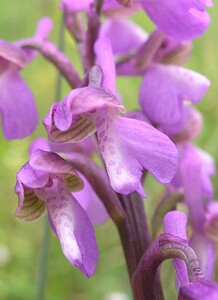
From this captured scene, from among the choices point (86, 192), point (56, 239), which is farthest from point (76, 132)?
point (56, 239)

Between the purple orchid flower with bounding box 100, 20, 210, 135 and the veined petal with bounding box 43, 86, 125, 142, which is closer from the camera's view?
the veined petal with bounding box 43, 86, 125, 142

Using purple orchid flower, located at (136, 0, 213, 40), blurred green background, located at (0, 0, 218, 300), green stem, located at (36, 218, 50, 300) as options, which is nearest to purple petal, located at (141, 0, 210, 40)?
purple orchid flower, located at (136, 0, 213, 40)

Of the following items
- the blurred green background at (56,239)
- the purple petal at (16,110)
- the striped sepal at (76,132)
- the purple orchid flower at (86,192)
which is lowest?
the blurred green background at (56,239)

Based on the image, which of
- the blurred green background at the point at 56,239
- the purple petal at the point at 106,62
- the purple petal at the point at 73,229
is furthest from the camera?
the blurred green background at the point at 56,239

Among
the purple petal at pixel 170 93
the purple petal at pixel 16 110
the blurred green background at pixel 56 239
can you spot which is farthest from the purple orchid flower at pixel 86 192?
the blurred green background at pixel 56 239

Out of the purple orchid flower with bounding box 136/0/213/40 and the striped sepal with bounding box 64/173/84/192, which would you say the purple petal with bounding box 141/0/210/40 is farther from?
the striped sepal with bounding box 64/173/84/192

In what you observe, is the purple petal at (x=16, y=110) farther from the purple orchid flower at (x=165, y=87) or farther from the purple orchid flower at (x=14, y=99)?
the purple orchid flower at (x=165, y=87)

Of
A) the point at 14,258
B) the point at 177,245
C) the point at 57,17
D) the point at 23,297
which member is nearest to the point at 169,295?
the point at 177,245

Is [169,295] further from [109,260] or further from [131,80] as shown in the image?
[131,80]
